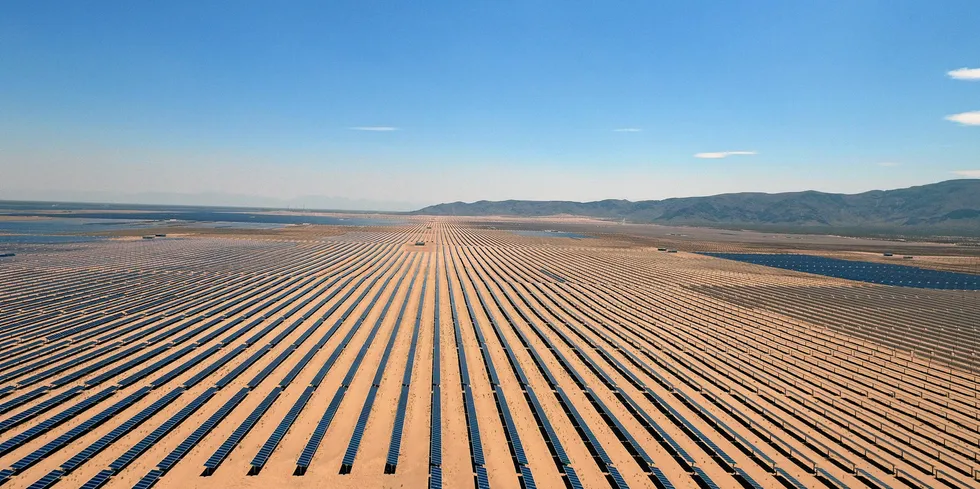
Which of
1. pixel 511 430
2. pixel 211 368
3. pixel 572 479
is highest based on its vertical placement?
pixel 211 368

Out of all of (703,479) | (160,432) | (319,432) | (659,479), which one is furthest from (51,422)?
(703,479)

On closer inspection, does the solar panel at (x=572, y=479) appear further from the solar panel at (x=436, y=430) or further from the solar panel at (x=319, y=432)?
the solar panel at (x=319, y=432)

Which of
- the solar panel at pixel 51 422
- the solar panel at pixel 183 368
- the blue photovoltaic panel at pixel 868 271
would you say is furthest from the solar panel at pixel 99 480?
the blue photovoltaic panel at pixel 868 271

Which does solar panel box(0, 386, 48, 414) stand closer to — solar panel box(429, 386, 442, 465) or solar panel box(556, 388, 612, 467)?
solar panel box(429, 386, 442, 465)

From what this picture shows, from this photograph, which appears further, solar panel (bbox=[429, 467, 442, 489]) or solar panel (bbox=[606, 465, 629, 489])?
solar panel (bbox=[606, 465, 629, 489])

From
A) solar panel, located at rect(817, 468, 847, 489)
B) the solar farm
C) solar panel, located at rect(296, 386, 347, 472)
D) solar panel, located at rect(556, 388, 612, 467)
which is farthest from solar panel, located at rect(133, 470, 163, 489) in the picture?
solar panel, located at rect(817, 468, 847, 489)

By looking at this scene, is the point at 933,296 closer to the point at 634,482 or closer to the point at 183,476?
the point at 634,482

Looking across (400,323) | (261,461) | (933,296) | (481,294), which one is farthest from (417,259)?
(933,296)

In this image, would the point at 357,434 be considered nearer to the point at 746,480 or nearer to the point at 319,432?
the point at 319,432
